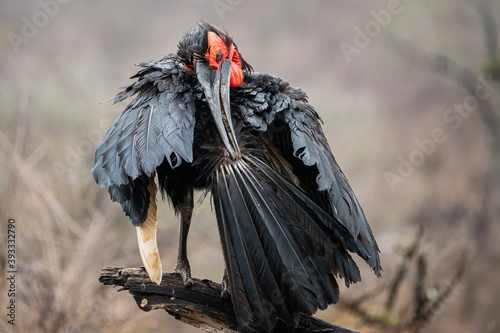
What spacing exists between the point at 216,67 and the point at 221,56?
67mm

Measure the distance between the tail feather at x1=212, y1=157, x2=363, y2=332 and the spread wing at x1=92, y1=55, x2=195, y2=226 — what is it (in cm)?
24

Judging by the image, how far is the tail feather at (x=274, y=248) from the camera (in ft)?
5.83

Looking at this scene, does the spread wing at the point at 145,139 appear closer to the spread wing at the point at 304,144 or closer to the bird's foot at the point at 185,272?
the spread wing at the point at 304,144

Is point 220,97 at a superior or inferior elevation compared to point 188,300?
superior

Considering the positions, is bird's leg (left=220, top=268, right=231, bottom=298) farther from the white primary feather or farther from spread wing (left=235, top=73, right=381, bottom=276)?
spread wing (left=235, top=73, right=381, bottom=276)

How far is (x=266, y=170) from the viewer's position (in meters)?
2.02

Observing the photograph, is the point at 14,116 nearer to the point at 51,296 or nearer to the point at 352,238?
the point at 51,296

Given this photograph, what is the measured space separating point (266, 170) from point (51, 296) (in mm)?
2384

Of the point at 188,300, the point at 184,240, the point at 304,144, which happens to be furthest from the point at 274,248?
the point at 184,240

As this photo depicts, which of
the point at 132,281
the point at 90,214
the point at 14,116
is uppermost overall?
the point at 14,116

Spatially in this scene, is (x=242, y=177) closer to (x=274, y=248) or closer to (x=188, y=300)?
(x=274, y=248)

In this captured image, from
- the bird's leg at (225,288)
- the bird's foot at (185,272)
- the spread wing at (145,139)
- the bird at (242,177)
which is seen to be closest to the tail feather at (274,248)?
the bird at (242,177)

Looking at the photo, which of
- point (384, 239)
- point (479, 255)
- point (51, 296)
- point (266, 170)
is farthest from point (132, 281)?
point (479, 255)

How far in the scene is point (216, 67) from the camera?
2.20 metres
